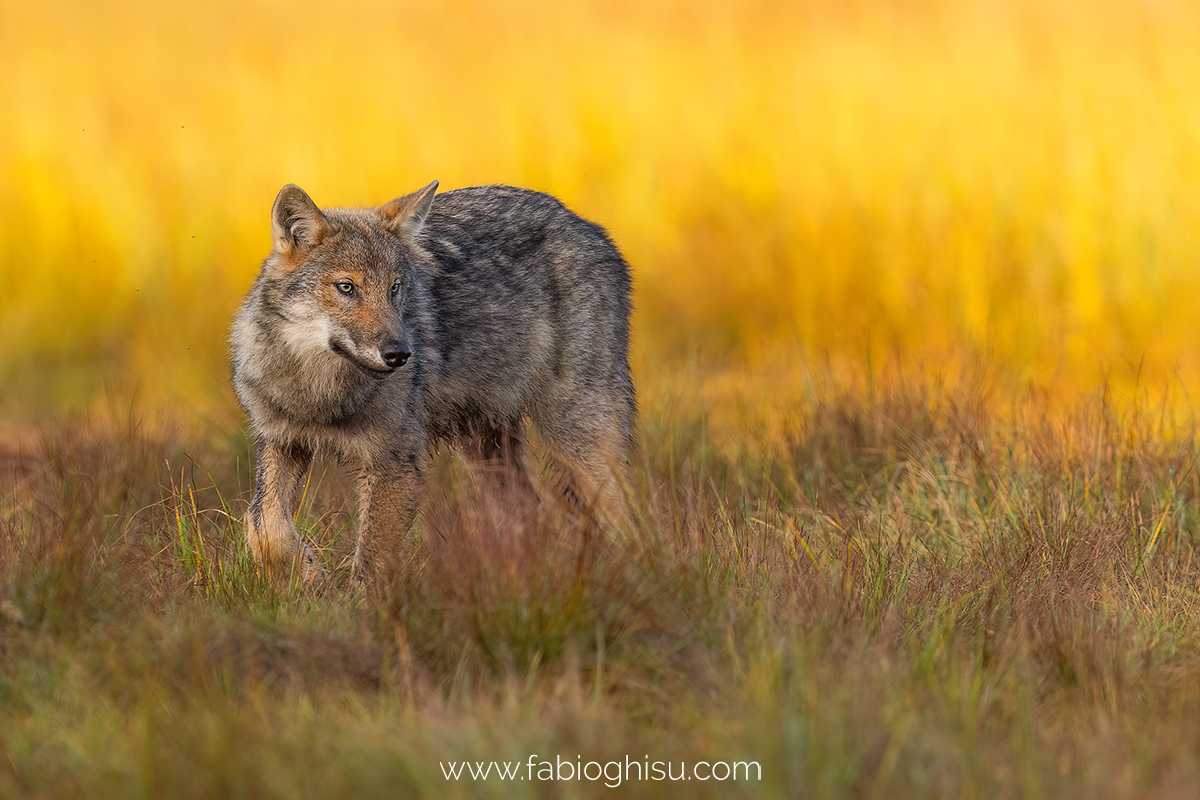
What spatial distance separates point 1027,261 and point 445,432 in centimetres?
440

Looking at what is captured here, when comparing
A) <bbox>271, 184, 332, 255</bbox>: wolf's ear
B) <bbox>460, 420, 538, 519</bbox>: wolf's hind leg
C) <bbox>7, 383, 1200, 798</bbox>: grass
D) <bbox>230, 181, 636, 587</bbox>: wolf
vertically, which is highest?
<bbox>271, 184, 332, 255</bbox>: wolf's ear

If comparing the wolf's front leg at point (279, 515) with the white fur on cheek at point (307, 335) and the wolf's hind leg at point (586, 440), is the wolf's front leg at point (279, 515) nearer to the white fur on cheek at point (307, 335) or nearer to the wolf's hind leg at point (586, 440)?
the white fur on cheek at point (307, 335)

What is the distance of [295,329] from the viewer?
465cm

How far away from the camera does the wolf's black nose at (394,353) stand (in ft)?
14.1

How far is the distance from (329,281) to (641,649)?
1.97 meters

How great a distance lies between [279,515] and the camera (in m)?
4.60

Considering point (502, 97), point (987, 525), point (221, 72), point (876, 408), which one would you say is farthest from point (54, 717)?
point (221, 72)

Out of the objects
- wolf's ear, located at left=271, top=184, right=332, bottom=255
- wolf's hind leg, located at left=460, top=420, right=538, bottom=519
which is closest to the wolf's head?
wolf's ear, located at left=271, top=184, right=332, bottom=255

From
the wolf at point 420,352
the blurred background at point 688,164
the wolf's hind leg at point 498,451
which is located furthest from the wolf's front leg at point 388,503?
the blurred background at point 688,164

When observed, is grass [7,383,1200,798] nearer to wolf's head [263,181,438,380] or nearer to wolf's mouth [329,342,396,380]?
wolf's mouth [329,342,396,380]

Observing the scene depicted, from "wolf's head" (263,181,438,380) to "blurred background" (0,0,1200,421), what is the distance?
2291 millimetres

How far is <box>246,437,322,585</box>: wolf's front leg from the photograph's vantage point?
4.22 m

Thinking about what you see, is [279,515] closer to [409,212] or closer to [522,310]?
[409,212]

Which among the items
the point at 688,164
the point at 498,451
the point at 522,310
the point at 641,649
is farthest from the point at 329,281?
the point at 688,164
